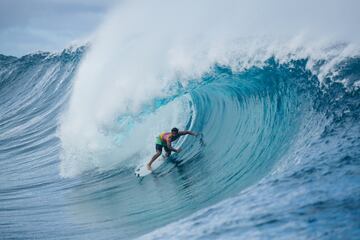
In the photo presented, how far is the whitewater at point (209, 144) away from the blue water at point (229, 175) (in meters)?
0.02

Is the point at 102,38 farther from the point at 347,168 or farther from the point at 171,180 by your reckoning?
the point at 347,168

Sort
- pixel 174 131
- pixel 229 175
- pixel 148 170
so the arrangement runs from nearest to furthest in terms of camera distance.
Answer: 1. pixel 229 175
2. pixel 174 131
3. pixel 148 170

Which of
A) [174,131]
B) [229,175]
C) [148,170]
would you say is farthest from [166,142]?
[229,175]

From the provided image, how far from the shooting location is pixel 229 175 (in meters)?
6.69

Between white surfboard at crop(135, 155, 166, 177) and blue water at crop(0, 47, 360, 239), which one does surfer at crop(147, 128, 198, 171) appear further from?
blue water at crop(0, 47, 360, 239)

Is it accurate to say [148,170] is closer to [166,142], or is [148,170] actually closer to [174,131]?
[166,142]

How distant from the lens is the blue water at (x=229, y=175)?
3.78 meters

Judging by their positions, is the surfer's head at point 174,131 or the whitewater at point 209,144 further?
the surfer's head at point 174,131

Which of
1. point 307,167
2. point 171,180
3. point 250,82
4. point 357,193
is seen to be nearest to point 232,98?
point 250,82

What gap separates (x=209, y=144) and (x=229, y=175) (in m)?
2.24

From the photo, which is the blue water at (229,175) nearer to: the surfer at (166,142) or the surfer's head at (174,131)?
the surfer at (166,142)

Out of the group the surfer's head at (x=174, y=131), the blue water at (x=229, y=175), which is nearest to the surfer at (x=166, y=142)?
the surfer's head at (x=174, y=131)

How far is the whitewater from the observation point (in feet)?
13.4

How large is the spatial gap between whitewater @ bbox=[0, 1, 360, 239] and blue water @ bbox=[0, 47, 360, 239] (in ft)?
0.08
